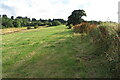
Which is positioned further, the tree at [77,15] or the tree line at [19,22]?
the tree line at [19,22]

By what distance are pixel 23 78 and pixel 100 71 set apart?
2202 millimetres

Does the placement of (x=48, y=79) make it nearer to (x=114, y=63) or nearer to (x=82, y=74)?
(x=82, y=74)

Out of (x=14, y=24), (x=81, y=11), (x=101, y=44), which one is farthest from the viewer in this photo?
(x=14, y=24)

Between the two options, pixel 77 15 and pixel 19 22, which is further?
pixel 19 22

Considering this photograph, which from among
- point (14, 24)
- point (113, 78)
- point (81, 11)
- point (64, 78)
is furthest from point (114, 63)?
point (14, 24)

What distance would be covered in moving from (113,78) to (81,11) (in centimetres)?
2485

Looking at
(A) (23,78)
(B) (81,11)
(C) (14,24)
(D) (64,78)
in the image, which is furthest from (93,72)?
(C) (14,24)

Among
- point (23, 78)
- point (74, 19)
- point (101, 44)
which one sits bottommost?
point (23, 78)

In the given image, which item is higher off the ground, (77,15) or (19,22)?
(19,22)

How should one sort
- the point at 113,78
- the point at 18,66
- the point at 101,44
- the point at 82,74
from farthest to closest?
the point at 101,44, the point at 18,66, the point at 82,74, the point at 113,78

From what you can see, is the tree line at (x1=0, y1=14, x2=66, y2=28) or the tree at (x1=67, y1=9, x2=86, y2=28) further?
the tree line at (x1=0, y1=14, x2=66, y2=28)

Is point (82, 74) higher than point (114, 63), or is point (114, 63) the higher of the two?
point (114, 63)

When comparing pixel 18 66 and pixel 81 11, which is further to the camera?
pixel 81 11

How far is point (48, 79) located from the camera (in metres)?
3.24
